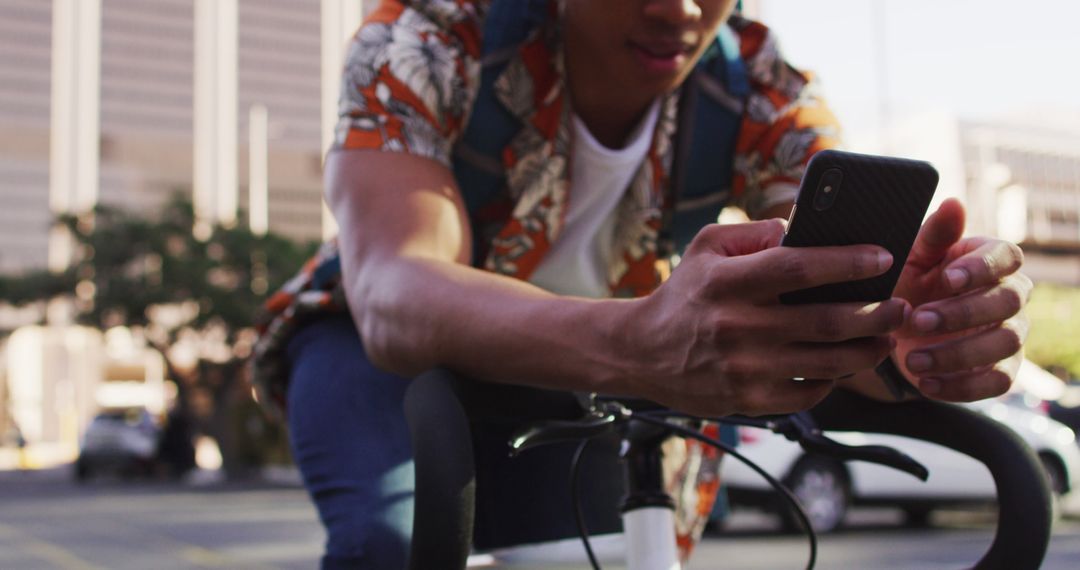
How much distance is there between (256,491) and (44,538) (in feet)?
23.5

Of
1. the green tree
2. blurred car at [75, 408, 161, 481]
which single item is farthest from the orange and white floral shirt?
blurred car at [75, 408, 161, 481]

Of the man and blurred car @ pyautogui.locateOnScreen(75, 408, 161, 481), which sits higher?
the man

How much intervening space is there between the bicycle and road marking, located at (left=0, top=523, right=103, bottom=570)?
7.36 m

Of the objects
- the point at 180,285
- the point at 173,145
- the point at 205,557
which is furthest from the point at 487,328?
the point at 173,145

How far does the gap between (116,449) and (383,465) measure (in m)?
23.4

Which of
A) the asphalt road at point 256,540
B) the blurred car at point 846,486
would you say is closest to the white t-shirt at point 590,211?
the asphalt road at point 256,540

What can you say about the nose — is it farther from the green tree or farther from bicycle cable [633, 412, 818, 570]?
the green tree

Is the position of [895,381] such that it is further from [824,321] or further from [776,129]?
[776,129]

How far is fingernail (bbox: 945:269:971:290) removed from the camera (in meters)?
1.11

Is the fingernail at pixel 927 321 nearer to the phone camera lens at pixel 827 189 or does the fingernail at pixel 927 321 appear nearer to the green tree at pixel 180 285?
the phone camera lens at pixel 827 189

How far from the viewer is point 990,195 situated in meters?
24.3

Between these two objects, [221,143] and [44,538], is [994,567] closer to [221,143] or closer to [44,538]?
[44,538]

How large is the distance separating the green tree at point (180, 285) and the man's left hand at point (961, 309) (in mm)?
21983

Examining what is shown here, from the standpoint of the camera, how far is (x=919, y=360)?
1.13 meters
